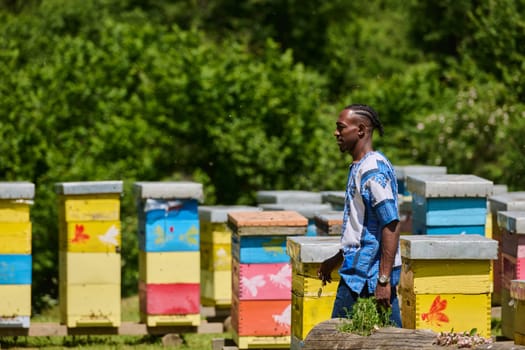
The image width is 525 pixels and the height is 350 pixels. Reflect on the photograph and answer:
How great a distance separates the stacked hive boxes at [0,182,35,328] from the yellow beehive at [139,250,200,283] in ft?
3.36

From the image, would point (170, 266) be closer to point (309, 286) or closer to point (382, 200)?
point (309, 286)

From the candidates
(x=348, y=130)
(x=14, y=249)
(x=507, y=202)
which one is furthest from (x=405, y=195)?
(x=348, y=130)

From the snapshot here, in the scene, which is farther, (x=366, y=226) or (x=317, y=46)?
(x=317, y=46)

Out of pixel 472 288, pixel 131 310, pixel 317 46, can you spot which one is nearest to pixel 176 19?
pixel 317 46

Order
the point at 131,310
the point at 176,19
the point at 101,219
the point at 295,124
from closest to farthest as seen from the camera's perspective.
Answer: the point at 101,219, the point at 131,310, the point at 295,124, the point at 176,19

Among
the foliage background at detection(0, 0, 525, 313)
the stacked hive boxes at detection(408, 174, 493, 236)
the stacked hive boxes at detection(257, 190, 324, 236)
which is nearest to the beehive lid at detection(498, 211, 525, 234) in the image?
the stacked hive boxes at detection(408, 174, 493, 236)

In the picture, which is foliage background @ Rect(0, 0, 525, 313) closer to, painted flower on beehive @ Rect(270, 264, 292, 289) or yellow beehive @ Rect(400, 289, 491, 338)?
painted flower on beehive @ Rect(270, 264, 292, 289)

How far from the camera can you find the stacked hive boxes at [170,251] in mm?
9344

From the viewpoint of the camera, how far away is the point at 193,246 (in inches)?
371

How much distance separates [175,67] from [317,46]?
13.9 m

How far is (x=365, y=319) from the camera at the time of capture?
17.3ft

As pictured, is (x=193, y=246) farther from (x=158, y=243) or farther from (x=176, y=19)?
(x=176, y=19)

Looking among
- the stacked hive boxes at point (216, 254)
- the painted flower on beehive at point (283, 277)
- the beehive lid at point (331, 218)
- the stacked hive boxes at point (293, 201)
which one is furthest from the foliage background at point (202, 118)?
the beehive lid at point (331, 218)

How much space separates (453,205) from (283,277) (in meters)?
1.40
